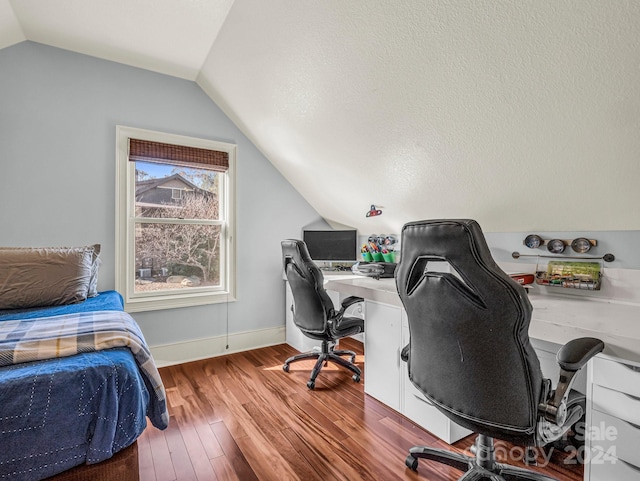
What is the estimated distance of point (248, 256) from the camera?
11.0 ft

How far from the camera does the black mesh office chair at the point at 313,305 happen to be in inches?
94.0

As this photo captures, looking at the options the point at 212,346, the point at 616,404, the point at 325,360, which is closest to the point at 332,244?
the point at 325,360

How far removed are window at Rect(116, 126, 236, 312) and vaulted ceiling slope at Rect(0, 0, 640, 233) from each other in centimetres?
62

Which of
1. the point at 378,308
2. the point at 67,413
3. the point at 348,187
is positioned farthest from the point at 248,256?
the point at 67,413

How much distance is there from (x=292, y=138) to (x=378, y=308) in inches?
63.2

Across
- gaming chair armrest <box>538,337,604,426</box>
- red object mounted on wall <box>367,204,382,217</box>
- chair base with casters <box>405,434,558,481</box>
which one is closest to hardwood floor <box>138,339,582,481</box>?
chair base with casters <box>405,434,558,481</box>

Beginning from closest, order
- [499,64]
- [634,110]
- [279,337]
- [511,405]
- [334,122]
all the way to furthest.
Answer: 1. [511,405]
2. [634,110]
3. [499,64]
4. [334,122]
5. [279,337]

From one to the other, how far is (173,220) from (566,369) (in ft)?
9.72

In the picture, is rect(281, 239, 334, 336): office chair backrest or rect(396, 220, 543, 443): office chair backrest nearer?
rect(396, 220, 543, 443): office chair backrest

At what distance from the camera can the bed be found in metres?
1.11

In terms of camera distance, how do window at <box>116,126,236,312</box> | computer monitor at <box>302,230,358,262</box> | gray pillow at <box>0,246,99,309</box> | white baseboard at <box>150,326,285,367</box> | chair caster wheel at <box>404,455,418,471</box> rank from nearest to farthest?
chair caster wheel at <box>404,455,418,471</box> < gray pillow at <box>0,246,99,309</box> < window at <box>116,126,236,312</box> < white baseboard at <box>150,326,285,367</box> < computer monitor at <box>302,230,358,262</box>

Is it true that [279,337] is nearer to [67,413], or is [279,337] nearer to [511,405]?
[67,413]

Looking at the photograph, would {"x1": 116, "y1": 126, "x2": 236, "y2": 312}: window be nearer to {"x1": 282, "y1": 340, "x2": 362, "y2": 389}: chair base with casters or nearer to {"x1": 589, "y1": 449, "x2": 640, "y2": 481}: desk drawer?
{"x1": 282, "y1": 340, "x2": 362, "y2": 389}: chair base with casters

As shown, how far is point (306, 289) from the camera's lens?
8.09ft
